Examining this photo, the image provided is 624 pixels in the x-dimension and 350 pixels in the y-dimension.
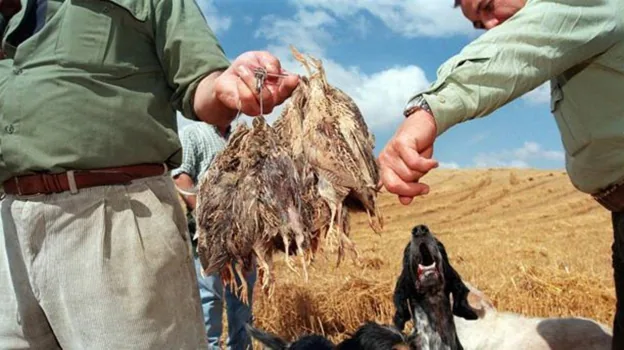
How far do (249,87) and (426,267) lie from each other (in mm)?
2390

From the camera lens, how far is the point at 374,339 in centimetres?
389

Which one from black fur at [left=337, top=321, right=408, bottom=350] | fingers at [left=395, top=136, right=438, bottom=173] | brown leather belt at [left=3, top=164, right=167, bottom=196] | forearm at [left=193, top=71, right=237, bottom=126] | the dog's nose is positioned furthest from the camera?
the dog's nose

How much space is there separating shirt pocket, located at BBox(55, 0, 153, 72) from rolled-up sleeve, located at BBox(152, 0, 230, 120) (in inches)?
2.8

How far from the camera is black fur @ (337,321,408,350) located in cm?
385

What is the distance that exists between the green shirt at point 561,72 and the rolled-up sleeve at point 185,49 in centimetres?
89

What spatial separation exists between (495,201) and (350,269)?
16.8 meters

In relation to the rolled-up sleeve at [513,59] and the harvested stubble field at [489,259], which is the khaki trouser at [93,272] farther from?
the rolled-up sleeve at [513,59]

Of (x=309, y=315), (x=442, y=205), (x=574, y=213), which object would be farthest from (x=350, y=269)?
(x=442, y=205)

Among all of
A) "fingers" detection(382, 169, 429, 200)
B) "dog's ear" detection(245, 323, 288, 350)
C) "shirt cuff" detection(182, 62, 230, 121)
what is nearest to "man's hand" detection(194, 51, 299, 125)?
"shirt cuff" detection(182, 62, 230, 121)

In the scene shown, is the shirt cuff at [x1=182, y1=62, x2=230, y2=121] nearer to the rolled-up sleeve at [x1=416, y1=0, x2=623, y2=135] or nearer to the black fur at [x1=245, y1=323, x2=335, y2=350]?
the rolled-up sleeve at [x1=416, y1=0, x2=623, y2=135]

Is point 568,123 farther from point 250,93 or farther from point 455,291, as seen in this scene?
point 455,291

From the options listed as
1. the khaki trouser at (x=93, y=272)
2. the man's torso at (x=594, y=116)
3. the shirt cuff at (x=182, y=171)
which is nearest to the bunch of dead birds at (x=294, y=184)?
the khaki trouser at (x=93, y=272)

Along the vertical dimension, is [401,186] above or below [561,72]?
below

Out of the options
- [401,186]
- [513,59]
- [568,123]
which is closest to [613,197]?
[568,123]
